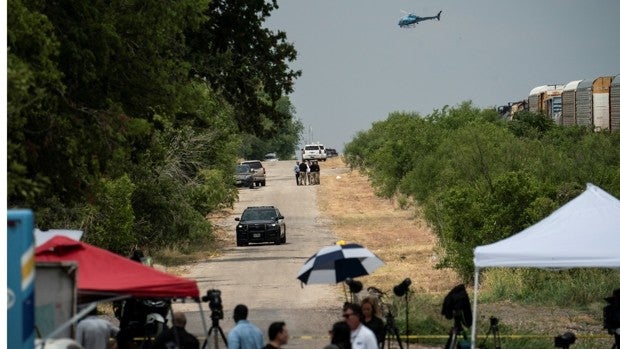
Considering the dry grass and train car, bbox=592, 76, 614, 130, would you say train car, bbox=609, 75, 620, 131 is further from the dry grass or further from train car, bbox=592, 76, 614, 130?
the dry grass

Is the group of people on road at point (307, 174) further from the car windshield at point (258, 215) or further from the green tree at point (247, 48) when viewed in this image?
the green tree at point (247, 48)

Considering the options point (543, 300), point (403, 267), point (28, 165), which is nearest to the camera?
point (28, 165)

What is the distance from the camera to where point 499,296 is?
37125 mm

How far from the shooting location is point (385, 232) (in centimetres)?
6412

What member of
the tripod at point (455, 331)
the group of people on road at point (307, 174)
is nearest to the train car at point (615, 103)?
the group of people on road at point (307, 174)

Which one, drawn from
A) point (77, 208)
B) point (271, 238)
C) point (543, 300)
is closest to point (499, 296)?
point (543, 300)

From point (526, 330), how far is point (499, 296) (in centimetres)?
759

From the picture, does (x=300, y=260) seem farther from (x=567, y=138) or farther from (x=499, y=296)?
(x=567, y=138)

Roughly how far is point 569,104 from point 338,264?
51716 mm

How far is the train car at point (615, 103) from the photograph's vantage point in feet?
205

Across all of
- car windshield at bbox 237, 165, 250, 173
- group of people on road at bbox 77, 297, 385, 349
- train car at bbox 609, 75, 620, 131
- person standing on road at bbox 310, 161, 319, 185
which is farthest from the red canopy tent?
person standing on road at bbox 310, 161, 319, 185

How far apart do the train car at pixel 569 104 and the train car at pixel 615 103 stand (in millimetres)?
7569

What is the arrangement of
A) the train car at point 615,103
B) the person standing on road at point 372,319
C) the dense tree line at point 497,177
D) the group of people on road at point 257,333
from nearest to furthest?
the group of people on road at point 257,333 → the person standing on road at point 372,319 → the dense tree line at point 497,177 → the train car at point 615,103

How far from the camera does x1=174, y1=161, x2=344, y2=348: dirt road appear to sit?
104ft
